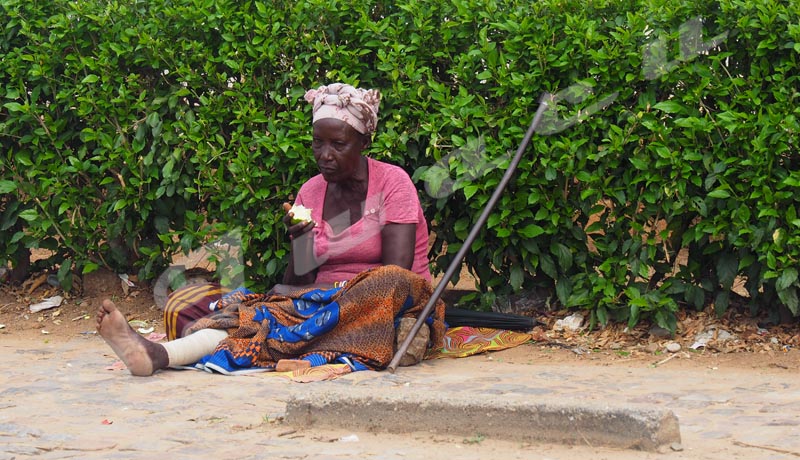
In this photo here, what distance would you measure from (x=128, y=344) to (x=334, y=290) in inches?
42.8

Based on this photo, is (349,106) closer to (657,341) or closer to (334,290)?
(334,290)

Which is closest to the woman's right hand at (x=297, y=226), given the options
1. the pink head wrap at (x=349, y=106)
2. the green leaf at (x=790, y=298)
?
the pink head wrap at (x=349, y=106)

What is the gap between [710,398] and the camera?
14.2 feet

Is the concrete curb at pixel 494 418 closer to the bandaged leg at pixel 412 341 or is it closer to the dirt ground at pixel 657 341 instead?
the bandaged leg at pixel 412 341

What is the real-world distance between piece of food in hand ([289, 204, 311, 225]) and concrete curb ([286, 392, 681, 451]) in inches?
64.4

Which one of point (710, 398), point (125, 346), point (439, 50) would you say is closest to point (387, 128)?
point (439, 50)

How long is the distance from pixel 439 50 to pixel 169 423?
9.73ft

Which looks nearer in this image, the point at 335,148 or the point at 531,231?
the point at 335,148

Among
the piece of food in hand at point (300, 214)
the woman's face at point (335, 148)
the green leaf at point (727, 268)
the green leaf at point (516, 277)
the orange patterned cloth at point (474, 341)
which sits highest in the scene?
the woman's face at point (335, 148)

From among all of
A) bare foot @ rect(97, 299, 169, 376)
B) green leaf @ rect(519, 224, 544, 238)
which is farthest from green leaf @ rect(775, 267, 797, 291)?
bare foot @ rect(97, 299, 169, 376)

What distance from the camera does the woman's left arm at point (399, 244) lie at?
209 inches

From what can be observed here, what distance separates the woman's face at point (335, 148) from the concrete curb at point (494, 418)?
182cm

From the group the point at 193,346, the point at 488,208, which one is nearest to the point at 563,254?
the point at 488,208

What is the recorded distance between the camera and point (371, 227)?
17.9ft
